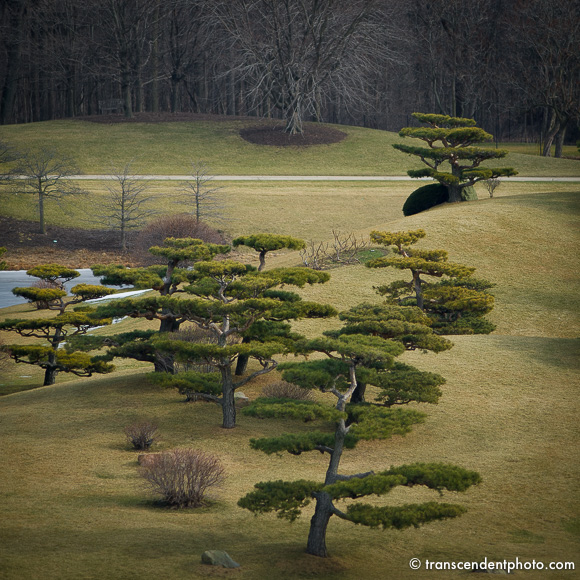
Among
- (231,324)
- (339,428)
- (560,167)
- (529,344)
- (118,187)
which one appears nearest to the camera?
(339,428)

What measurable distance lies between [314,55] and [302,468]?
1798 inches

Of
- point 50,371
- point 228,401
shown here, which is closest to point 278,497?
point 228,401

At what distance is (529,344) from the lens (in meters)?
16.5

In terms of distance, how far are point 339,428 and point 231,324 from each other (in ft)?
17.0

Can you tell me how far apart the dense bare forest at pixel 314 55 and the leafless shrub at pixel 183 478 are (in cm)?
4004

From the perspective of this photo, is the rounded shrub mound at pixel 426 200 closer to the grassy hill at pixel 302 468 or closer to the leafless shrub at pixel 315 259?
the leafless shrub at pixel 315 259

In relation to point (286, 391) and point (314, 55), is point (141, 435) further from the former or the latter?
point (314, 55)

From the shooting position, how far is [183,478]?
363 inches

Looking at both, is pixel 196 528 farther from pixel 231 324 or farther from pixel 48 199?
pixel 48 199

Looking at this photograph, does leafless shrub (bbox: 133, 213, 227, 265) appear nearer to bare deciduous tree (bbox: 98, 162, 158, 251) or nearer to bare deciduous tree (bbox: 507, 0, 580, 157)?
bare deciduous tree (bbox: 98, 162, 158, 251)

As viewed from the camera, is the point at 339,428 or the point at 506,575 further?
the point at 339,428

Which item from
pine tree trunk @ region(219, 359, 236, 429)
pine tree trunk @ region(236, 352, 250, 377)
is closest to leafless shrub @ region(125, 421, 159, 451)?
pine tree trunk @ region(219, 359, 236, 429)

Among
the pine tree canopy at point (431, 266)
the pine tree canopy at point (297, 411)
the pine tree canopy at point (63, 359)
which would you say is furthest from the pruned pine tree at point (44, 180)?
the pine tree canopy at point (297, 411)

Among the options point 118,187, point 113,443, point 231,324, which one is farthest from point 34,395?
point 118,187
